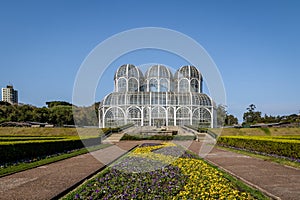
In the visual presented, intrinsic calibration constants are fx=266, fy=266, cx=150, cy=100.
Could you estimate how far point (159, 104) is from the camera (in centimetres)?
4425

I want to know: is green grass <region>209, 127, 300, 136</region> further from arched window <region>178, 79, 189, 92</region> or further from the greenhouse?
arched window <region>178, 79, 189, 92</region>

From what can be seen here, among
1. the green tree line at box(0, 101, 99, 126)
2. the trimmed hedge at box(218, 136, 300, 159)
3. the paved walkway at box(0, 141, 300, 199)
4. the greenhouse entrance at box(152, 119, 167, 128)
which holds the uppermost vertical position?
the green tree line at box(0, 101, 99, 126)

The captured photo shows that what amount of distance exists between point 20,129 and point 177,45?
1081 inches

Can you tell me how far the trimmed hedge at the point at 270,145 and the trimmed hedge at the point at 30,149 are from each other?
13030 millimetres

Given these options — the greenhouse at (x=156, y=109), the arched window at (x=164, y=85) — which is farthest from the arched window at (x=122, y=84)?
the arched window at (x=164, y=85)

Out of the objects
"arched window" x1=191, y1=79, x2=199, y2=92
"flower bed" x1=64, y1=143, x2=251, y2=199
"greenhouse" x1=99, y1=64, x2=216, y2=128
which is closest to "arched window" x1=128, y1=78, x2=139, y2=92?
"greenhouse" x1=99, y1=64, x2=216, y2=128

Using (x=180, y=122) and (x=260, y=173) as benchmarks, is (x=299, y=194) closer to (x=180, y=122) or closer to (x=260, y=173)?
(x=260, y=173)

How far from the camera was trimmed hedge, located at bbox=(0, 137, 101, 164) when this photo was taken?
1323 cm

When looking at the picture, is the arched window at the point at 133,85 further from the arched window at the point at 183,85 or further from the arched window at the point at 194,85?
the arched window at the point at 194,85

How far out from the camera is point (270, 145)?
16.6 m

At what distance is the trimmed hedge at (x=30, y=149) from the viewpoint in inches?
521

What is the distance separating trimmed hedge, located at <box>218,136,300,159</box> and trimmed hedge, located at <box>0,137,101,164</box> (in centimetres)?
1303

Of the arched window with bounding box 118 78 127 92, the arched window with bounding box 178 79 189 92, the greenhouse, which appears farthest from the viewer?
the arched window with bounding box 178 79 189 92

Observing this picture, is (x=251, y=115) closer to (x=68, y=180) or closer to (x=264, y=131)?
(x=264, y=131)
